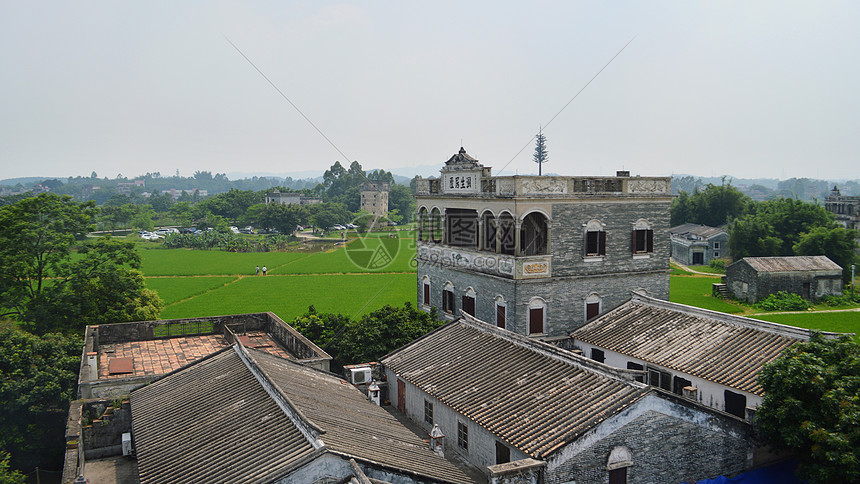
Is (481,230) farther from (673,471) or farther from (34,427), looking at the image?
(34,427)

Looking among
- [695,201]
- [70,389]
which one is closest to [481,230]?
[70,389]

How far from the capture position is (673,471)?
1398 cm

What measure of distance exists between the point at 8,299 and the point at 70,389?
13.9 m

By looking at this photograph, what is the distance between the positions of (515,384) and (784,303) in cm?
3416

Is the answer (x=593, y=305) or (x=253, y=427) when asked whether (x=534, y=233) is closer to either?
(x=593, y=305)

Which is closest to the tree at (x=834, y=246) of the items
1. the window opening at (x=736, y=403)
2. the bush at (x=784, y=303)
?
the bush at (x=784, y=303)

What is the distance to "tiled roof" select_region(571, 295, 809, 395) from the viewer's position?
17.9m

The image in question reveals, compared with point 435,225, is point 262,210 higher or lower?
lower

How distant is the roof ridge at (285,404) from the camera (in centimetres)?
1145

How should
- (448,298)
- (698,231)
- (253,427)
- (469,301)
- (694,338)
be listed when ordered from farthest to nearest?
(698,231)
(448,298)
(469,301)
(694,338)
(253,427)

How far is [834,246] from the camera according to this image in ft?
180

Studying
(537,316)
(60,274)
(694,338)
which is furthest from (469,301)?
(60,274)

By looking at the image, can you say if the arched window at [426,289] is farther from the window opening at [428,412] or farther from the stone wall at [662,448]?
the stone wall at [662,448]

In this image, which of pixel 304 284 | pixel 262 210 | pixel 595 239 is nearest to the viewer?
pixel 595 239
